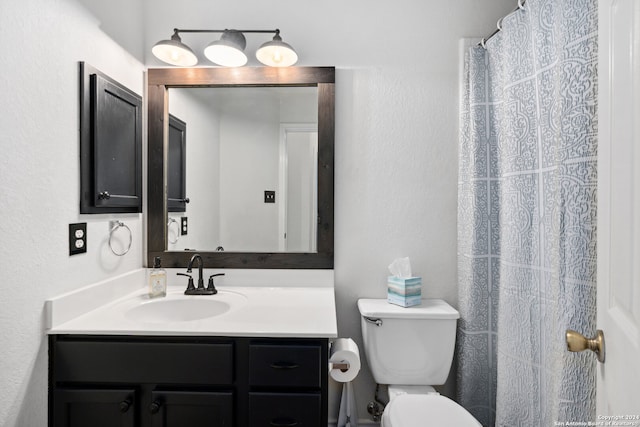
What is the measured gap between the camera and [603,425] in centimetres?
72

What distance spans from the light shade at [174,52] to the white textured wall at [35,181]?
0.29 m

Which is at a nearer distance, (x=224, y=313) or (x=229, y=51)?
(x=224, y=313)

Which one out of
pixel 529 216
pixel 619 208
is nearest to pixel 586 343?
pixel 619 208

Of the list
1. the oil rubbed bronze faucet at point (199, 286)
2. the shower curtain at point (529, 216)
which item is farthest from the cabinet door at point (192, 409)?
the shower curtain at point (529, 216)

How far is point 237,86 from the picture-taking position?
6.05ft

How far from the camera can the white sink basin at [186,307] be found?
5.31ft

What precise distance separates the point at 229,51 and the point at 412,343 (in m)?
1.55

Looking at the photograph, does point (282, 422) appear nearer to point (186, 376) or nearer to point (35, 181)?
point (186, 376)

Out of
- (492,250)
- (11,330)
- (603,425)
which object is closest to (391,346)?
(492,250)

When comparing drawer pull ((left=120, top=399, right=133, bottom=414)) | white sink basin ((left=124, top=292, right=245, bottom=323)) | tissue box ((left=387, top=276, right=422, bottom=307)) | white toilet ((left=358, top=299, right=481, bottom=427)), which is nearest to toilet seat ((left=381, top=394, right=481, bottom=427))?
white toilet ((left=358, top=299, right=481, bottom=427))

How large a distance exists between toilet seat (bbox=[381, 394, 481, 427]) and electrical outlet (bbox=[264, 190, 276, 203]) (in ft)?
3.38

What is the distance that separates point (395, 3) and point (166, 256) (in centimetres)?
169

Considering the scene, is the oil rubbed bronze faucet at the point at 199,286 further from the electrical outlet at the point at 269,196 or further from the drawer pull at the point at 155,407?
the drawer pull at the point at 155,407

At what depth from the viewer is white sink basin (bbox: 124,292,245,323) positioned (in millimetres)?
1620
